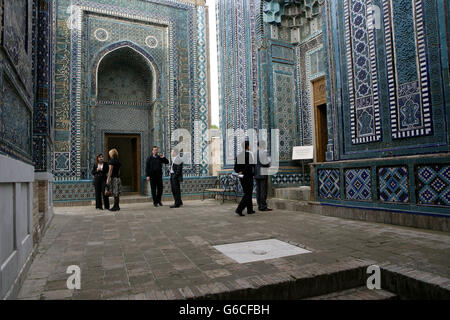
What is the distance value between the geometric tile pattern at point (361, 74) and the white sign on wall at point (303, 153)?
249cm

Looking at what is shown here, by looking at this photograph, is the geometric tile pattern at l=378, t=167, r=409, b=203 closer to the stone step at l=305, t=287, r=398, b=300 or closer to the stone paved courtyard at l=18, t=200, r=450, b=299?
the stone paved courtyard at l=18, t=200, r=450, b=299

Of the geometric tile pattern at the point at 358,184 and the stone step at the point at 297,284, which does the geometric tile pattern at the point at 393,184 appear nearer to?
the geometric tile pattern at the point at 358,184

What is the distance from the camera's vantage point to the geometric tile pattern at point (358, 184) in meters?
5.41

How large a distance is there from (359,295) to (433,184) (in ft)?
9.18

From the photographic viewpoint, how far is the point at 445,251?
3209 millimetres

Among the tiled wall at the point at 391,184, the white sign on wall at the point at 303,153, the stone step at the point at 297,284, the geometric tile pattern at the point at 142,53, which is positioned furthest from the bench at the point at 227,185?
the stone step at the point at 297,284

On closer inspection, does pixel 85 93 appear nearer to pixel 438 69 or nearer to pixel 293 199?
pixel 293 199

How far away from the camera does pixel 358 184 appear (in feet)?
18.4

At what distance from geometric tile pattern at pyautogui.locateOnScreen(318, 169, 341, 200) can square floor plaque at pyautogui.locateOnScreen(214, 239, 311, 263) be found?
2784 mm

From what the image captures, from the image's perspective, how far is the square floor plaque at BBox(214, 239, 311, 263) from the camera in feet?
10.3

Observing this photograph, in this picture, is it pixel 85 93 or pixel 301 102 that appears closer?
pixel 301 102

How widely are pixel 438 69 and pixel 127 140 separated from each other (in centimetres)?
1615

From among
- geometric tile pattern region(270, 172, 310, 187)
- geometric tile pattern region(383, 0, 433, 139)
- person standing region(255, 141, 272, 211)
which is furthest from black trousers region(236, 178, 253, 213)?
geometric tile pattern region(383, 0, 433, 139)
